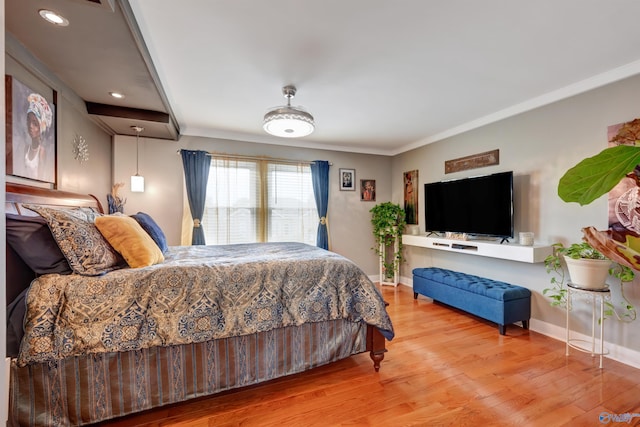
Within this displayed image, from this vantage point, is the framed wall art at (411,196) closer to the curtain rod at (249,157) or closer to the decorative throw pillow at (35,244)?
the curtain rod at (249,157)

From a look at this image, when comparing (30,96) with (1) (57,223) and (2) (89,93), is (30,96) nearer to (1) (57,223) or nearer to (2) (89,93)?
(2) (89,93)

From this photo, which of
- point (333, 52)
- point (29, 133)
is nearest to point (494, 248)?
point (333, 52)

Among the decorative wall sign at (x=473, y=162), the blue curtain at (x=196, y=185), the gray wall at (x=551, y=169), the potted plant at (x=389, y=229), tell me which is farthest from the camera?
the potted plant at (x=389, y=229)

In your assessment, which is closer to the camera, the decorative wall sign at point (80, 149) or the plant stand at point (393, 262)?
the decorative wall sign at point (80, 149)

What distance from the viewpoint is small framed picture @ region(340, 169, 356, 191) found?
4.72m

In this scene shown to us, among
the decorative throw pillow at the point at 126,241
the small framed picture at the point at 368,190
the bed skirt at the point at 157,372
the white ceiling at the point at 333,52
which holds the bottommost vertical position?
the bed skirt at the point at 157,372

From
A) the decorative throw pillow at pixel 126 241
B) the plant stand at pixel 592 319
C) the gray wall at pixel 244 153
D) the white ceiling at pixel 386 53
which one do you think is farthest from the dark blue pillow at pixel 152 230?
the plant stand at pixel 592 319

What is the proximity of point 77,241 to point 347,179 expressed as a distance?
3835 millimetres

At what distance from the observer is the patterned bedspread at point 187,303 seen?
1365 millimetres

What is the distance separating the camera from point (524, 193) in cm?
298

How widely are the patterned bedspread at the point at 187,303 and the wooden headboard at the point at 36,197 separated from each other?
1.83 ft

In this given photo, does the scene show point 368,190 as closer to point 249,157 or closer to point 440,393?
point 249,157

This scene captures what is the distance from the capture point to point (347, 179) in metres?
4.75

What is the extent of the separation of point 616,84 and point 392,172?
305 centimetres
